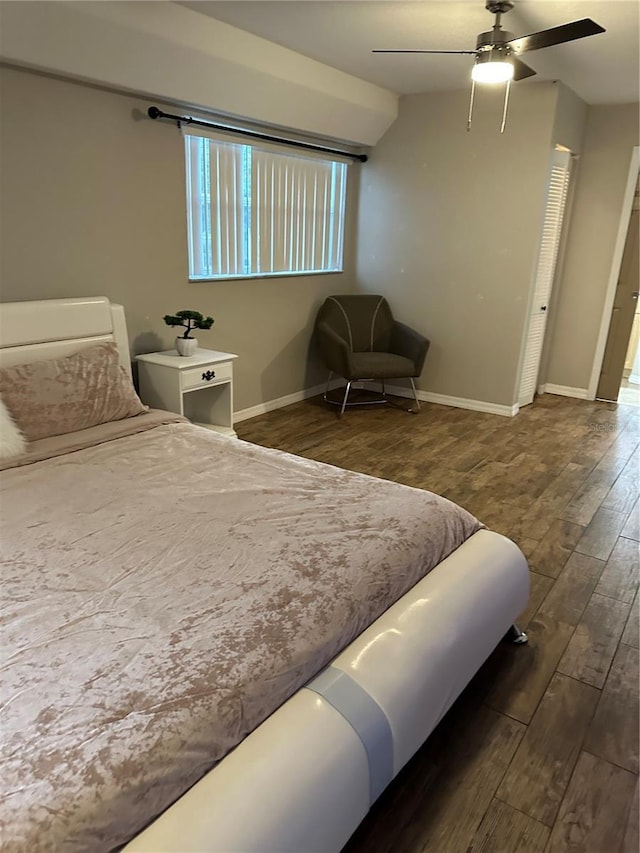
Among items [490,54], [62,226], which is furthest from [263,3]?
[62,226]

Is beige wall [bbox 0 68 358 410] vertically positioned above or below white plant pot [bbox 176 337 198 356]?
above

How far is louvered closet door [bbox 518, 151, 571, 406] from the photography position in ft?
15.1

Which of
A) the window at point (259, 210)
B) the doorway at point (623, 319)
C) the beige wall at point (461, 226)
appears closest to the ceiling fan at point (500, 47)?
the beige wall at point (461, 226)

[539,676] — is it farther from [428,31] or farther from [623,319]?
[623,319]

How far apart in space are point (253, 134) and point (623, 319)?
3.46m

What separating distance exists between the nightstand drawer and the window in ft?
2.60

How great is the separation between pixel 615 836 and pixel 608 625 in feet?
3.02

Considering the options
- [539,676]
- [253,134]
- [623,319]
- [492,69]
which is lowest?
[539,676]

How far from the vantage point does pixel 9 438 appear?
7.59 feet

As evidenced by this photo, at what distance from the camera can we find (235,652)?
51.6 inches

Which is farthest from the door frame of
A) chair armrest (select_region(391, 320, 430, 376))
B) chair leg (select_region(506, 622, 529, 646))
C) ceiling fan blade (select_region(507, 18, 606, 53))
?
chair leg (select_region(506, 622, 529, 646))

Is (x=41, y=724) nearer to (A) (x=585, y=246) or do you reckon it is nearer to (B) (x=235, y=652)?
(B) (x=235, y=652)

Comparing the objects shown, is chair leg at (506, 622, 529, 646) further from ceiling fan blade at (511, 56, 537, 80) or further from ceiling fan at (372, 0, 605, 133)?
ceiling fan blade at (511, 56, 537, 80)

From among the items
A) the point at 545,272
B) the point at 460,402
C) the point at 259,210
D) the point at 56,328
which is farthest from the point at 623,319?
the point at 56,328
